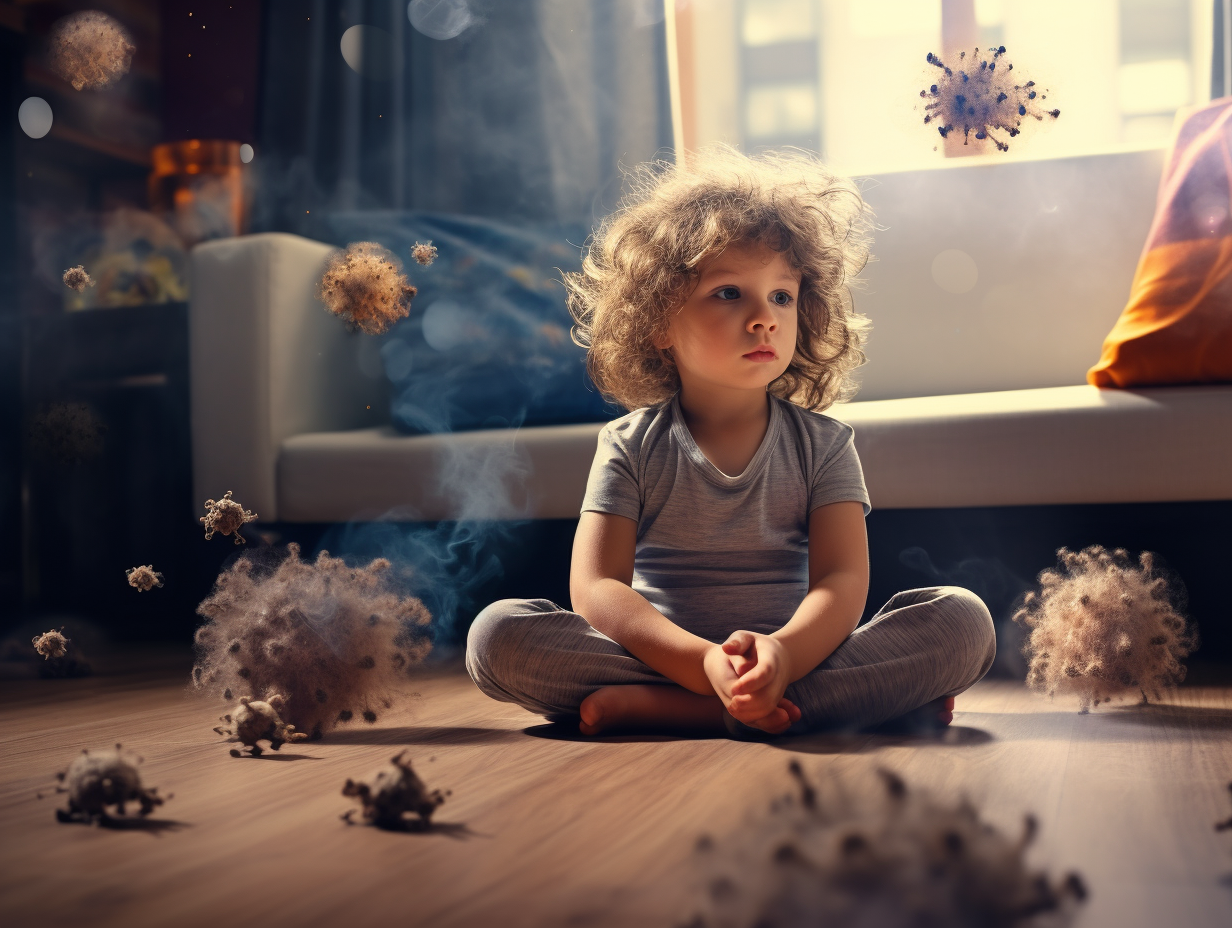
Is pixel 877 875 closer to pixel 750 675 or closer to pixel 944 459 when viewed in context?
→ pixel 750 675

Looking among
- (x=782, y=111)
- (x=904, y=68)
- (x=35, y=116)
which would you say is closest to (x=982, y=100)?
(x=904, y=68)

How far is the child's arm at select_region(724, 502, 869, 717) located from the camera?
93 cm

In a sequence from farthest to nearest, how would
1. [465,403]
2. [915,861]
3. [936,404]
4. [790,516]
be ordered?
[465,403]
[936,404]
[790,516]
[915,861]

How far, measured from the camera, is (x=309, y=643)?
1.10 metres

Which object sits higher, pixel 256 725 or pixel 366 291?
pixel 366 291

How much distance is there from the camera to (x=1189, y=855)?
632 millimetres

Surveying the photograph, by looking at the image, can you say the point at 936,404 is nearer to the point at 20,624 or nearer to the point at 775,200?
the point at 775,200

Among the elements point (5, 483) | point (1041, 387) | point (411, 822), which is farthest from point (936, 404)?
point (5, 483)

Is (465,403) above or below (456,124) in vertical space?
below

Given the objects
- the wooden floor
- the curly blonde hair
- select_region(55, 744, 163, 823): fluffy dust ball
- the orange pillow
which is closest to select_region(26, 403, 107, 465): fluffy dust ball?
the wooden floor

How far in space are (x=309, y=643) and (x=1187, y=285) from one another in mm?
1309

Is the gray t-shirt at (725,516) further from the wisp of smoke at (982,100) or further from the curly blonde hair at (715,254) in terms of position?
the wisp of smoke at (982,100)

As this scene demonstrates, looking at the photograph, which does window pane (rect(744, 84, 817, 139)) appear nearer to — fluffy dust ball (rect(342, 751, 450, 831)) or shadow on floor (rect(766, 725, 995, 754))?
shadow on floor (rect(766, 725, 995, 754))

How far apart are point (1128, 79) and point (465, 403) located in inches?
68.2
